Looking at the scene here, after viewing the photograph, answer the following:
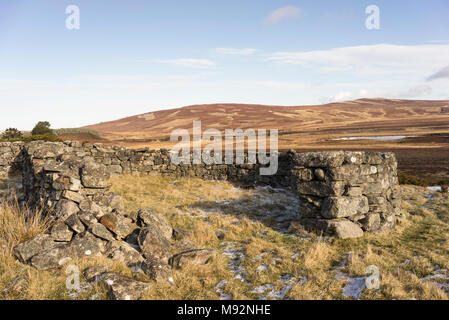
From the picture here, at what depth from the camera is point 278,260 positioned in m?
5.96

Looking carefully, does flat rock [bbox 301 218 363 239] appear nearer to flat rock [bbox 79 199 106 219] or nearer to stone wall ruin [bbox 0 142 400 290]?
stone wall ruin [bbox 0 142 400 290]

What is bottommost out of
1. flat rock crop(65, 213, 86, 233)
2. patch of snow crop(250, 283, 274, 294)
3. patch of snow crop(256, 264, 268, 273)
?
patch of snow crop(250, 283, 274, 294)

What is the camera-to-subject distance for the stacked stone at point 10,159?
48.7 ft

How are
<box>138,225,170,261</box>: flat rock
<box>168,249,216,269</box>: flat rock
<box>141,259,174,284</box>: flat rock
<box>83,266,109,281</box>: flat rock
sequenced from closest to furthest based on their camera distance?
1. <box>83,266,109,281</box>: flat rock
2. <box>141,259,174,284</box>: flat rock
3. <box>168,249,216,269</box>: flat rock
4. <box>138,225,170,261</box>: flat rock

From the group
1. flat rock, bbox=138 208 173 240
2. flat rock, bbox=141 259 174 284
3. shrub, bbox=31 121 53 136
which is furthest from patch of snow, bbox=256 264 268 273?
shrub, bbox=31 121 53 136

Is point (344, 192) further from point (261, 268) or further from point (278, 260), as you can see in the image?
point (261, 268)

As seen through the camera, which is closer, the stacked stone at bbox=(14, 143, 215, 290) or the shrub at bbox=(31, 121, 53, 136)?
the stacked stone at bbox=(14, 143, 215, 290)

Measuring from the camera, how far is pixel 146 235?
6047 millimetres

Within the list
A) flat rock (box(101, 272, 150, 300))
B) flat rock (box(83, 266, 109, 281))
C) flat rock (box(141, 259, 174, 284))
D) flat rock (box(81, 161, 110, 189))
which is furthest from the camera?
flat rock (box(81, 161, 110, 189))

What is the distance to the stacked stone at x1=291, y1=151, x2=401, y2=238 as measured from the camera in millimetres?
7164

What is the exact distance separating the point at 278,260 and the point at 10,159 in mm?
15079

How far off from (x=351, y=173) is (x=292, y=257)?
2685 millimetres

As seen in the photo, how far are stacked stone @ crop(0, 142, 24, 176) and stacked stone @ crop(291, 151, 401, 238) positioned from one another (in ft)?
47.0

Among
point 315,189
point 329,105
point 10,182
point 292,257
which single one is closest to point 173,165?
point 10,182
